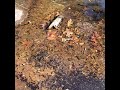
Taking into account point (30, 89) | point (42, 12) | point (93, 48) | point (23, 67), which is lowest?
point (30, 89)

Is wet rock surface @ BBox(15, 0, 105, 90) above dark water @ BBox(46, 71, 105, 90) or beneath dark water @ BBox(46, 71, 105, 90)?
above

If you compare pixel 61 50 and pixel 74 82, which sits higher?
pixel 61 50

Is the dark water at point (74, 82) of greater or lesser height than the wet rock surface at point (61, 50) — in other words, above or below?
below

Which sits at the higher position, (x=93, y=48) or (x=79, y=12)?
(x=79, y=12)

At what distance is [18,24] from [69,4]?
1315mm

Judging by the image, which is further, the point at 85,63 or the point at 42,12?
the point at 42,12

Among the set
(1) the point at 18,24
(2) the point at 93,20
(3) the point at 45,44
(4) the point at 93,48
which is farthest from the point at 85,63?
(1) the point at 18,24

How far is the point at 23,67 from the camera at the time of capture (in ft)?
14.1

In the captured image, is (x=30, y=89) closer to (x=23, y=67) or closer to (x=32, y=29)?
(x=23, y=67)

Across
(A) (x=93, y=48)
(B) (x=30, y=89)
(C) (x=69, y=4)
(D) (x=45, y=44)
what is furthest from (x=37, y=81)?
(C) (x=69, y=4)

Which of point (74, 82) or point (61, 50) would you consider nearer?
point (74, 82)

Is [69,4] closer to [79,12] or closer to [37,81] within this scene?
[79,12]
